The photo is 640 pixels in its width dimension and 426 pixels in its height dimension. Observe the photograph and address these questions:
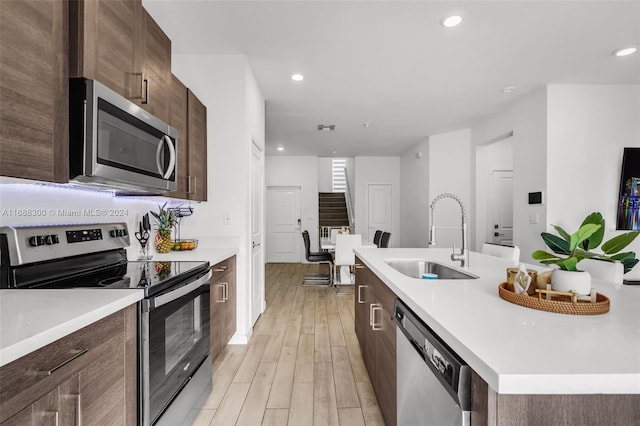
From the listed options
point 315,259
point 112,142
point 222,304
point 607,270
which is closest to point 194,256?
point 222,304

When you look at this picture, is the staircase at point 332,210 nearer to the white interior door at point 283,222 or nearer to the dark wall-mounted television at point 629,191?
the white interior door at point 283,222

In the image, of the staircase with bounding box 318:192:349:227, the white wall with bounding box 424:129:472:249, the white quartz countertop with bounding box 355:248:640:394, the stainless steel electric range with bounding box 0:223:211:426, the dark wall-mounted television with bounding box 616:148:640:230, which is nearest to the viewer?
the white quartz countertop with bounding box 355:248:640:394

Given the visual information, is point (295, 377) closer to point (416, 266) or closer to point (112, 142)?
point (416, 266)

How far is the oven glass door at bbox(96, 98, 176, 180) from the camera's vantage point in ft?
4.64

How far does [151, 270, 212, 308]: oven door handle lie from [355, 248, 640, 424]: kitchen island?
3.35 ft

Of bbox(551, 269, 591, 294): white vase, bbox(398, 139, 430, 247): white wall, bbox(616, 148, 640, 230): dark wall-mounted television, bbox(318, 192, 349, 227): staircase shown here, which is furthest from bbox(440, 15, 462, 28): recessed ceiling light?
bbox(318, 192, 349, 227): staircase

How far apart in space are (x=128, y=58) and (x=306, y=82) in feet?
7.28

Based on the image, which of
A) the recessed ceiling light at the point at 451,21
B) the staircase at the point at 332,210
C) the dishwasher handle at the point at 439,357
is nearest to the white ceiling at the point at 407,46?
the recessed ceiling light at the point at 451,21

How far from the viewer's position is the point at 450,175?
599 cm

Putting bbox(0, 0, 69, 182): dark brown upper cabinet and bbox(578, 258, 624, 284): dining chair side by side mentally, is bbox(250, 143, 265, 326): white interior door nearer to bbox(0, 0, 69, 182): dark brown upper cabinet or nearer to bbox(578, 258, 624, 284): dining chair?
bbox(0, 0, 69, 182): dark brown upper cabinet

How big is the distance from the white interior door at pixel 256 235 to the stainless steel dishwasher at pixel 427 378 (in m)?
2.14

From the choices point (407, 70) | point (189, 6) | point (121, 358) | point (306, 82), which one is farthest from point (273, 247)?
point (121, 358)

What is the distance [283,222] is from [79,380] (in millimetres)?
7232

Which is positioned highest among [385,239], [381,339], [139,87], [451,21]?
[451,21]
